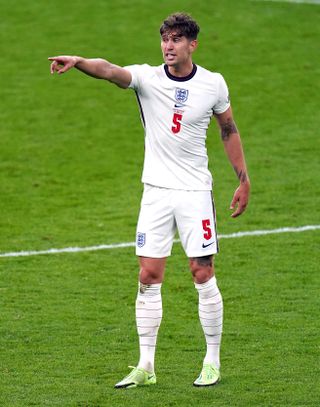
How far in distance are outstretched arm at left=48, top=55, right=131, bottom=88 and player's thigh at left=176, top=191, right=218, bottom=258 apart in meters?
0.94

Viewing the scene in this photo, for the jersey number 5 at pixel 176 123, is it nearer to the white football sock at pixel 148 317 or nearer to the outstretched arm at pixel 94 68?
the outstretched arm at pixel 94 68

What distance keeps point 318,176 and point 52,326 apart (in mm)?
6743

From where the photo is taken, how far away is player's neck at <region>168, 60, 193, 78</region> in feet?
28.8

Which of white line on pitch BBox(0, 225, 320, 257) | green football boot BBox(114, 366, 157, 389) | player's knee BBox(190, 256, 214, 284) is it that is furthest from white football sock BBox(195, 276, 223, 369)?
white line on pitch BBox(0, 225, 320, 257)

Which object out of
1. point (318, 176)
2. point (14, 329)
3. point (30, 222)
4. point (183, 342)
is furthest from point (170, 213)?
point (318, 176)

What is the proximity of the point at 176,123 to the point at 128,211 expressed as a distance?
6.46m

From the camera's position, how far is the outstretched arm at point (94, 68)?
818cm

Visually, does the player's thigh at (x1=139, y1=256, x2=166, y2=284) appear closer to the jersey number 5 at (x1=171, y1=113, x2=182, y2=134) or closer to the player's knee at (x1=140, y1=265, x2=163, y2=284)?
the player's knee at (x1=140, y1=265, x2=163, y2=284)

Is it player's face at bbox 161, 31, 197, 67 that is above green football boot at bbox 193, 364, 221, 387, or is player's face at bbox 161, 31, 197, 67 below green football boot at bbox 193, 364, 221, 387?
above

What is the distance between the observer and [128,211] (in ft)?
50.0

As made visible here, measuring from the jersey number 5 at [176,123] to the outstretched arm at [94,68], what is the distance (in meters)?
0.41

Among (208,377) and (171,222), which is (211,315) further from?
(171,222)

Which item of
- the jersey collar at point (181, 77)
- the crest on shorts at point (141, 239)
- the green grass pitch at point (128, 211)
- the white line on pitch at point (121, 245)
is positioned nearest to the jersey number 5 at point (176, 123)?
the jersey collar at point (181, 77)

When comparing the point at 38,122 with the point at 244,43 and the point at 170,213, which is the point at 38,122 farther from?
the point at 170,213
